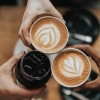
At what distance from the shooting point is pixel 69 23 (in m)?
1.20

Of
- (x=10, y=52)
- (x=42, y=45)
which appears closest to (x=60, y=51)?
(x=42, y=45)

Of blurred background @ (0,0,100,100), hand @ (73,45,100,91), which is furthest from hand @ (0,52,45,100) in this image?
A: blurred background @ (0,0,100,100)

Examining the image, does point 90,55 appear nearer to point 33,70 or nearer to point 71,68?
point 71,68

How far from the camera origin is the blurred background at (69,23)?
1146mm

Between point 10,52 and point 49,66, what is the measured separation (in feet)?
1.46

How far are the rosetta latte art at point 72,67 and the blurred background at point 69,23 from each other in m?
0.33

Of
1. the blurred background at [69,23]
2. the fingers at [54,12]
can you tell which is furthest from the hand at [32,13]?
Answer: the blurred background at [69,23]

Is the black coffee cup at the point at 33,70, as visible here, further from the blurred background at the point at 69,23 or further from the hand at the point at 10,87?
the blurred background at the point at 69,23

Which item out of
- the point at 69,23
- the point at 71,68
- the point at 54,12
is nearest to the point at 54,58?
the point at 71,68

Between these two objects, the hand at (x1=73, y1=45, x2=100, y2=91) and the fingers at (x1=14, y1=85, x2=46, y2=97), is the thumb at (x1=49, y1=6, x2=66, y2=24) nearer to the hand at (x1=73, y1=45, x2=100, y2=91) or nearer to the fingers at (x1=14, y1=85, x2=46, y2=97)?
the hand at (x1=73, y1=45, x2=100, y2=91)

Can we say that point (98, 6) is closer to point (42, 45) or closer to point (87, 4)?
point (87, 4)

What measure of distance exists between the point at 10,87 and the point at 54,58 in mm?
148

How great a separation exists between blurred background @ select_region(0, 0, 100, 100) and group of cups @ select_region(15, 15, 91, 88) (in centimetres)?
33

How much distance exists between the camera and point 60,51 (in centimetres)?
79
